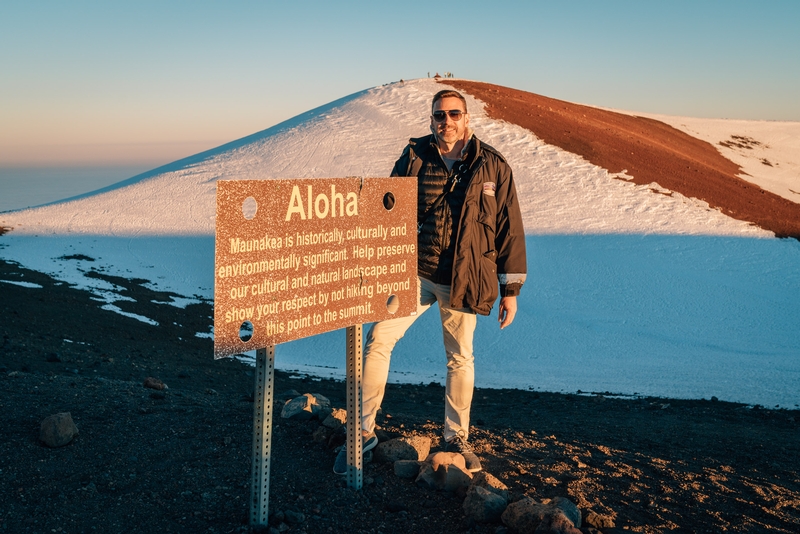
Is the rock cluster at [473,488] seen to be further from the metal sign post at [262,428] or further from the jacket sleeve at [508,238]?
the jacket sleeve at [508,238]

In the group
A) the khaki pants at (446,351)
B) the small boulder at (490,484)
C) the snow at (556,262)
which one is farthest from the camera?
the snow at (556,262)

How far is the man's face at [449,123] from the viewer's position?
4.37 meters

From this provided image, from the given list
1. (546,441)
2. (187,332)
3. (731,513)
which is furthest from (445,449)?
(187,332)

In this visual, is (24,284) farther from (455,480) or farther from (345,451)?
(455,480)

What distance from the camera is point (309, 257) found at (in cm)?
350

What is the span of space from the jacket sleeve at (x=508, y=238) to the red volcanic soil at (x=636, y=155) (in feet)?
52.4

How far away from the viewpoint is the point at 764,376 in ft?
32.8

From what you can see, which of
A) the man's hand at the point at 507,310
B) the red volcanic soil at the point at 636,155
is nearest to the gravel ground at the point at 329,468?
the man's hand at the point at 507,310

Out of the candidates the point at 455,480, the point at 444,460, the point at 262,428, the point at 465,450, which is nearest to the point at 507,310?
the point at 465,450

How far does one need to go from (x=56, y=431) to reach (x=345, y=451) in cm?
188

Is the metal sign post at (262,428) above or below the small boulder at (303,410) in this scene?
above

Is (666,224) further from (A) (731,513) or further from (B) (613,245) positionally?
(A) (731,513)

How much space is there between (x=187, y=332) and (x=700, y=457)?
8887 millimetres

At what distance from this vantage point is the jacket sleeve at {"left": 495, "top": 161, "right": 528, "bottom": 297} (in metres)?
4.51
